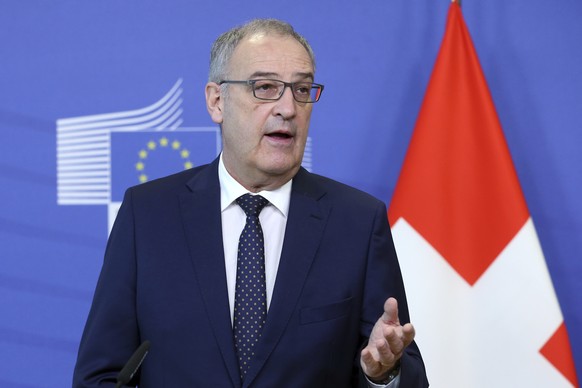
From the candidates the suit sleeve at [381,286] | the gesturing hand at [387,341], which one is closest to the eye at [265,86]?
the suit sleeve at [381,286]

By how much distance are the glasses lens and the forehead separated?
0.05 feet

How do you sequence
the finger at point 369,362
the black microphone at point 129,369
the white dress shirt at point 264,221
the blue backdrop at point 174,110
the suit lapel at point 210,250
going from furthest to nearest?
the blue backdrop at point 174,110
the white dress shirt at point 264,221
the suit lapel at point 210,250
the finger at point 369,362
the black microphone at point 129,369

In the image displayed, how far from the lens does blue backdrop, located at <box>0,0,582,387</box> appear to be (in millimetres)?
2680

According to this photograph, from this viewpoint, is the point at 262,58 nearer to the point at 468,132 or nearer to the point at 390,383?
the point at 390,383

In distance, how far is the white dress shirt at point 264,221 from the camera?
5.38ft

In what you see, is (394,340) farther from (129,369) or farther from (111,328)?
(111,328)

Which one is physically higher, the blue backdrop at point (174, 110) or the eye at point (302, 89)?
the eye at point (302, 89)

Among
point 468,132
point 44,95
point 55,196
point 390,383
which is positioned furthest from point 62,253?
point 390,383

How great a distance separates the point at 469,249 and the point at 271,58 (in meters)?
1.12

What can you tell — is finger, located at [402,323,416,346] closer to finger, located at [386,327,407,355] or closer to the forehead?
finger, located at [386,327,407,355]

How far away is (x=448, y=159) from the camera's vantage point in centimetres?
255

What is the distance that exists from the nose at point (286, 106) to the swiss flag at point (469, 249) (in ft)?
3.25

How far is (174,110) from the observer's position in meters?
2.73

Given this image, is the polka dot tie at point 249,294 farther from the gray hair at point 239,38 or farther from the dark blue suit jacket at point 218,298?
the gray hair at point 239,38
